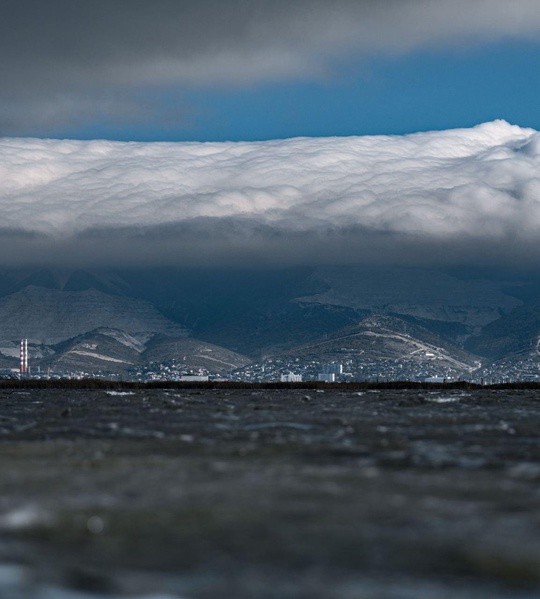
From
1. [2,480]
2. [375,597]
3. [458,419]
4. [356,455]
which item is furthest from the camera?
[458,419]

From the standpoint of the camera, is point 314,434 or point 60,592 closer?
point 60,592

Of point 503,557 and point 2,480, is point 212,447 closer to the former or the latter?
point 2,480

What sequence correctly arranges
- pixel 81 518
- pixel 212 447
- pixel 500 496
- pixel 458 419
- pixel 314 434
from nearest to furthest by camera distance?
1. pixel 81 518
2. pixel 500 496
3. pixel 212 447
4. pixel 314 434
5. pixel 458 419

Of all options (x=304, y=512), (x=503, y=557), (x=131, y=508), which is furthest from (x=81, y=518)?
(x=503, y=557)

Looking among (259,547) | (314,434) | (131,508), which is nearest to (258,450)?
(314,434)

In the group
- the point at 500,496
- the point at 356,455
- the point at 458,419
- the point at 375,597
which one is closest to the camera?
the point at 375,597

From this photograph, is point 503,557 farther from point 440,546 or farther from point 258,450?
point 258,450
